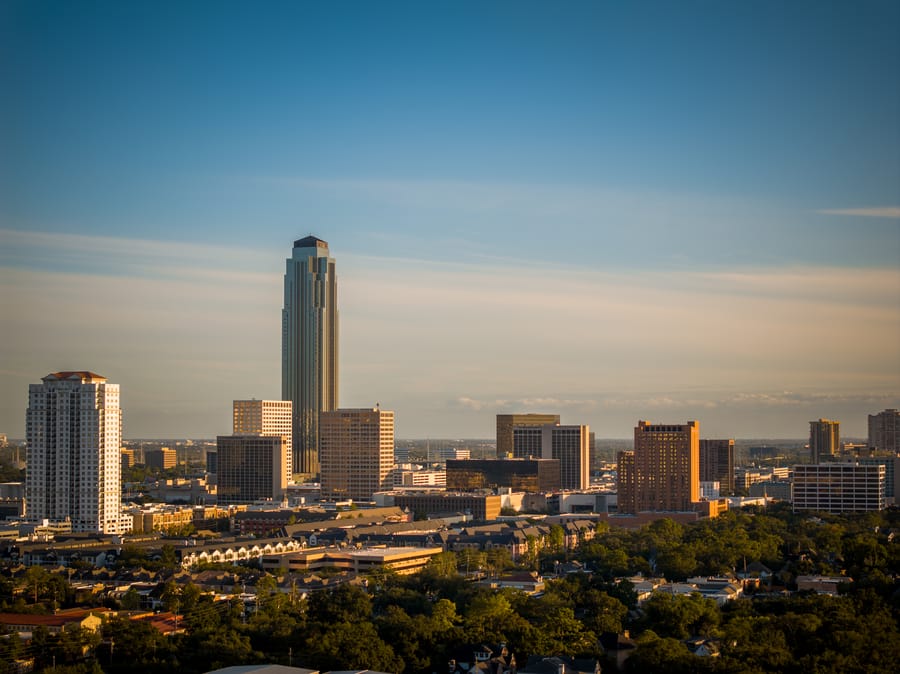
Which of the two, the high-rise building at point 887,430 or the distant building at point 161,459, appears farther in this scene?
the distant building at point 161,459

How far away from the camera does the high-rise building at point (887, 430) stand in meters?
136

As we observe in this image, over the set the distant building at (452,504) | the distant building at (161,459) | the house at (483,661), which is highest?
the house at (483,661)

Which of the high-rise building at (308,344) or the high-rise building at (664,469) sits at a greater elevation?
the high-rise building at (308,344)

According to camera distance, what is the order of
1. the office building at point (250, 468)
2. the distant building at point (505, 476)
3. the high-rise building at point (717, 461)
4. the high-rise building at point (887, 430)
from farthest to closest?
the high-rise building at point (887, 430) → the high-rise building at point (717, 461) → the distant building at point (505, 476) → the office building at point (250, 468)

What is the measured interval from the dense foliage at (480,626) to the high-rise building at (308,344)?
262 ft

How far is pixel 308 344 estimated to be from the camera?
13112 centimetres

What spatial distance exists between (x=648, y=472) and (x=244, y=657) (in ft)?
187

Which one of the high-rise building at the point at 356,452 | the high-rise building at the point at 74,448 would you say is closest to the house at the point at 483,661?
the high-rise building at the point at 74,448

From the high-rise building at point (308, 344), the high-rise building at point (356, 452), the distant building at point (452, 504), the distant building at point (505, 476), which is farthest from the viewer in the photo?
the high-rise building at point (308, 344)

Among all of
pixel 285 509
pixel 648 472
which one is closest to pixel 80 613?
pixel 285 509

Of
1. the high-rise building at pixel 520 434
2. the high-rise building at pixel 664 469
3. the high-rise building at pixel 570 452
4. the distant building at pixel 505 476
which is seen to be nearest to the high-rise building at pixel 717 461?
the high-rise building at pixel 570 452

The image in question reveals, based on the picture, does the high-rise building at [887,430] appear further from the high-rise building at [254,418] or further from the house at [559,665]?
the house at [559,665]

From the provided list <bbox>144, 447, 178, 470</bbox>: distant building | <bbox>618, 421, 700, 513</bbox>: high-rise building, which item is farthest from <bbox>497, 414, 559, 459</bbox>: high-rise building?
<bbox>144, 447, 178, 470</bbox>: distant building

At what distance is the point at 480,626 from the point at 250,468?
65.8 m
